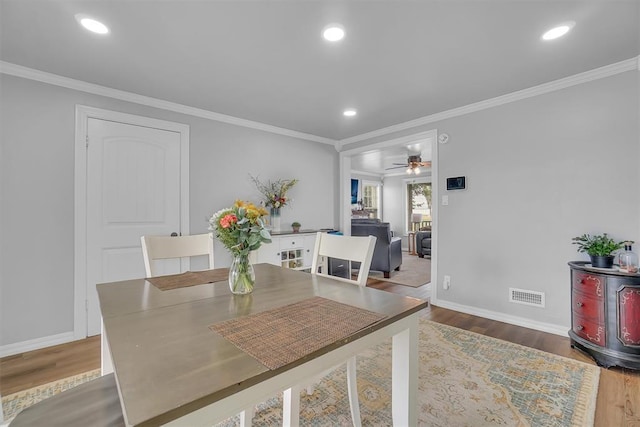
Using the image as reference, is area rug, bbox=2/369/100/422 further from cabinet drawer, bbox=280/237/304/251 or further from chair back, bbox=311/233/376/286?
cabinet drawer, bbox=280/237/304/251

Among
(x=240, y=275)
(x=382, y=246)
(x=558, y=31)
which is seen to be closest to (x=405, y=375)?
(x=240, y=275)

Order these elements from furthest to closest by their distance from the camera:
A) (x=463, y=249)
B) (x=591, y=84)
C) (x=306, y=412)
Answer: (x=463, y=249), (x=591, y=84), (x=306, y=412)

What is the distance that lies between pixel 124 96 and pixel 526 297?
4.43m

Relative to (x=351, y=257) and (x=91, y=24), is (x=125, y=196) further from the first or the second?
Result: (x=351, y=257)

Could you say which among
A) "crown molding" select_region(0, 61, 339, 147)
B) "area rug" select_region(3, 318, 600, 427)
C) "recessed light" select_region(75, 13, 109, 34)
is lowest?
"area rug" select_region(3, 318, 600, 427)

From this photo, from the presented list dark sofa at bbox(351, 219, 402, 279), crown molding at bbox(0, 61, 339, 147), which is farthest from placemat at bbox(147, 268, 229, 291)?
dark sofa at bbox(351, 219, 402, 279)

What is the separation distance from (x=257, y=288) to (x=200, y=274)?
48 centimetres

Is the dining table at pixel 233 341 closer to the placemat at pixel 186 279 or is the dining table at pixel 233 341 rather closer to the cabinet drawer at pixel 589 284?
the placemat at pixel 186 279

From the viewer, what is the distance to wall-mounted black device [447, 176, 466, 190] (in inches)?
129

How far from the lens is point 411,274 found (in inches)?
206

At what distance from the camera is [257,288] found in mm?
1379

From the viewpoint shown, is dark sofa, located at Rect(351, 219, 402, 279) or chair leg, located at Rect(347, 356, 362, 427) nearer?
chair leg, located at Rect(347, 356, 362, 427)

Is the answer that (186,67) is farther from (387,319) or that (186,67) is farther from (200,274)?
(387,319)

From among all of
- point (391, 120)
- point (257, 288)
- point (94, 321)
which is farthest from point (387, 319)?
point (391, 120)
